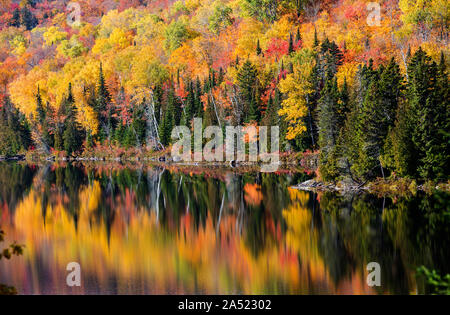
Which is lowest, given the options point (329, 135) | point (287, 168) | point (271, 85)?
point (287, 168)

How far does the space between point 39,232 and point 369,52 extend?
52494 millimetres

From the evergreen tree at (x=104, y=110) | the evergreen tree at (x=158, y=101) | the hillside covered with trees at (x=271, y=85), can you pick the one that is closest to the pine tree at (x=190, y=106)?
the hillside covered with trees at (x=271, y=85)

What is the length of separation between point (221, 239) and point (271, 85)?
4789 cm

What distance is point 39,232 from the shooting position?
1192 inches

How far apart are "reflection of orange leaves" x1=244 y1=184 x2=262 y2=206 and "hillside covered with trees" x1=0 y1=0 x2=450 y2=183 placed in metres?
5.78

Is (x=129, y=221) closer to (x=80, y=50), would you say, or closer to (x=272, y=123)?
(x=272, y=123)

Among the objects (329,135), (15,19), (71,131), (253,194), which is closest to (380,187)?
(329,135)

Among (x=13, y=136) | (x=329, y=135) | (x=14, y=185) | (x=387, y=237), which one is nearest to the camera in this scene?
(x=387, y=237)

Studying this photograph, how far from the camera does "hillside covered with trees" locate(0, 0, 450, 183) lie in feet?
135

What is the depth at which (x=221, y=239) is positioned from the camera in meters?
27.8

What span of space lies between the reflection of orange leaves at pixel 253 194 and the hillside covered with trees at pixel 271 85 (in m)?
5.78

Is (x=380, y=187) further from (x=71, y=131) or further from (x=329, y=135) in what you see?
(x=71, y=131)

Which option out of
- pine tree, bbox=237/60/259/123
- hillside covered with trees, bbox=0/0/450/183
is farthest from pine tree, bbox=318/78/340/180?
pine tree, bbox=237/60/259/123

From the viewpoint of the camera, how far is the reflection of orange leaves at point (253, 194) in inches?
1527
